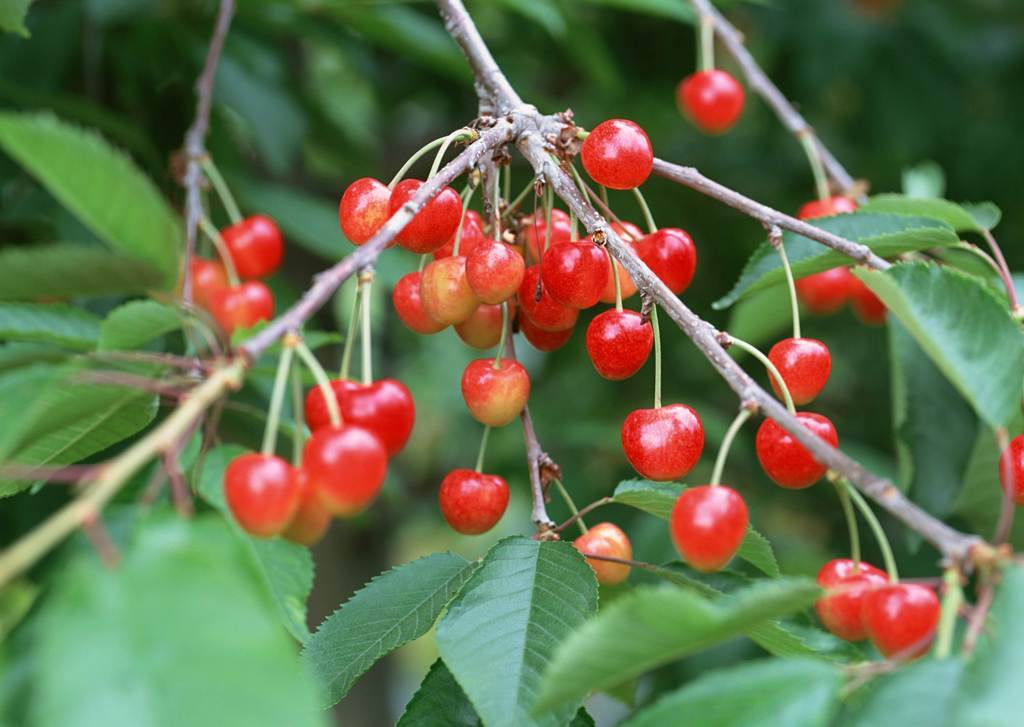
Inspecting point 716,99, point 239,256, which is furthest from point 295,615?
point 716,99

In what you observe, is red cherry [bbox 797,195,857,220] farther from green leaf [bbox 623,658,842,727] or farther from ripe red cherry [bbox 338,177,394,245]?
green leaf [bbox 623,658,842,727]

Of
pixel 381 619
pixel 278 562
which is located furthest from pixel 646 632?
pixel 278 562

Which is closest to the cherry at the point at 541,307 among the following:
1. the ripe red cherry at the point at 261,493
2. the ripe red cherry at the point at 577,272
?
the ripe red cherry at the point at 577,272

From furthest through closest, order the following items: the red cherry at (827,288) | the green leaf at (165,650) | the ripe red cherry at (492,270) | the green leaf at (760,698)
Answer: the red cherry at (827,288) → the ripe red cherry at (492,270) → the green leaf at (760,698) → the green leaf at (165,650)

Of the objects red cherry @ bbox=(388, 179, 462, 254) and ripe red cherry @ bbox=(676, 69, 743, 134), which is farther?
ripe red cherry @ bbox=(676, 69, 743, 134)

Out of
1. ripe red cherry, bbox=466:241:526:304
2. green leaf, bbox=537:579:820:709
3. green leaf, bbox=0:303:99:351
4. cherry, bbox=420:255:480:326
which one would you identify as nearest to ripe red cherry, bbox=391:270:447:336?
cherry, bbox=420:255:480:326

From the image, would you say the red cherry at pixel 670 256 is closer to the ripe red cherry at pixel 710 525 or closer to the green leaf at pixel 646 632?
the ripe red cherry at pixel 710 525

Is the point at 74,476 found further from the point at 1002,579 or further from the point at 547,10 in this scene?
the point at 547,10
